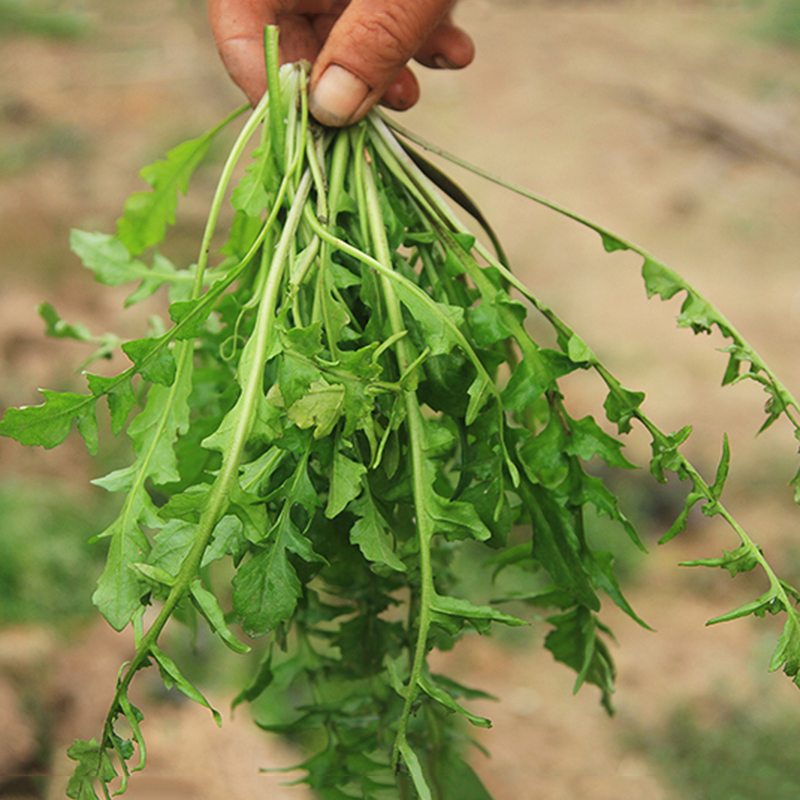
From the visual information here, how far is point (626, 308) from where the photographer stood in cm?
353

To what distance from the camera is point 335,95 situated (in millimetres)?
929

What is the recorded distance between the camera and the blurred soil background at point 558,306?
1.87m

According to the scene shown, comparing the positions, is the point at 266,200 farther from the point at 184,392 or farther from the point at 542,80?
the point at 542,80

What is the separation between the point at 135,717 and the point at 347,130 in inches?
26.6

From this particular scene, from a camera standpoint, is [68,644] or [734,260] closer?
[68,644]

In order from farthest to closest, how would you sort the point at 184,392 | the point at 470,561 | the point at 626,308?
1. the point at 626,308
2. the point at 470,561
3. the point at 184,392

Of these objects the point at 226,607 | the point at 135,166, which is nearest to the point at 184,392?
the point at 226,607

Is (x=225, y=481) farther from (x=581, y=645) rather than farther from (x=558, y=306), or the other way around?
(x=558, y=306)

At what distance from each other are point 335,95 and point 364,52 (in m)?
0.08

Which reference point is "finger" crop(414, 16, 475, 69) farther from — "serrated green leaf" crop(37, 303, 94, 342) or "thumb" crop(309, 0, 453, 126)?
"serrated green leaf" crop(37, 303, 94, 342)

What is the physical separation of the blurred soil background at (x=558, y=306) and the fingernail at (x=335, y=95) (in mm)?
1114

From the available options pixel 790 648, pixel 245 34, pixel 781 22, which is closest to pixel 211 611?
pixel 790 648

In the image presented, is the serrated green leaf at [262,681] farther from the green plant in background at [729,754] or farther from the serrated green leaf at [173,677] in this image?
the green plant in background at [729,754]

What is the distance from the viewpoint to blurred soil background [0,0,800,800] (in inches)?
73.6
